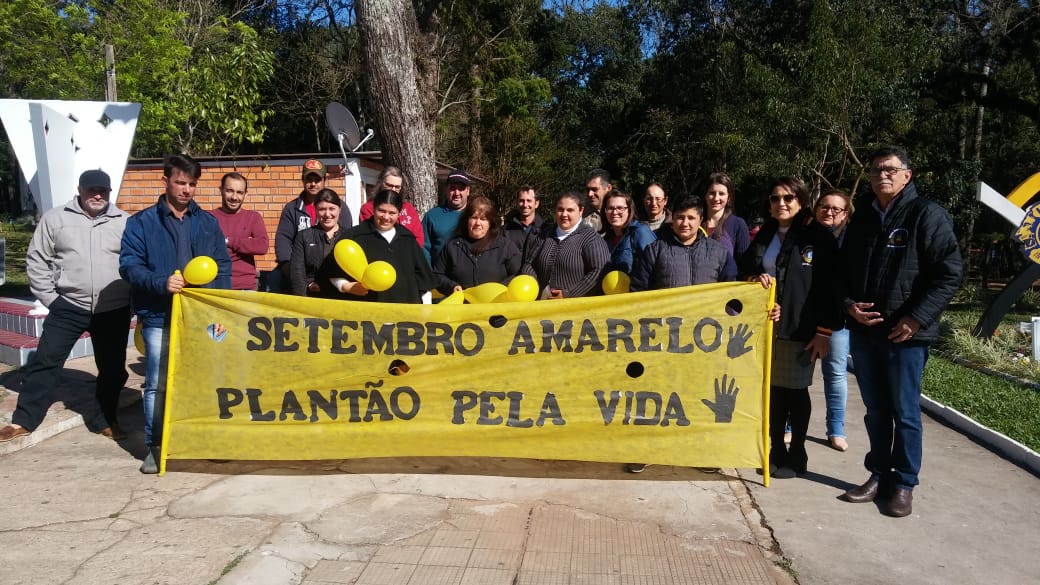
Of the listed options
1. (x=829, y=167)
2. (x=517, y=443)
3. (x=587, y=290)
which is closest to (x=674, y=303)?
(x=587, y=290)

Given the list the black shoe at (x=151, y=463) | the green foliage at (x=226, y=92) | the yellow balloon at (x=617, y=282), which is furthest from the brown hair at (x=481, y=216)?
the green foliage at (x=226, y=92)

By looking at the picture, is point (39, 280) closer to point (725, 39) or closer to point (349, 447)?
point (349, 447)

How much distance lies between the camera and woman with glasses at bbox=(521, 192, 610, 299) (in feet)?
16.5

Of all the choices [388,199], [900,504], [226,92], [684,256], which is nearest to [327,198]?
[388,199]

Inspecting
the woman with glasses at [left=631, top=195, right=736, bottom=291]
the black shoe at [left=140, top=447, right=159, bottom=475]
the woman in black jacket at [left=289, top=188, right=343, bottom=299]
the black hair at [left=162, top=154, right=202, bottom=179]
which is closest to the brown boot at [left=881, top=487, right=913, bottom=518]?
the woman with glasses at [left=631, top=195, right=736, bottom=291]

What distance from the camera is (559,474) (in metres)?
4.59

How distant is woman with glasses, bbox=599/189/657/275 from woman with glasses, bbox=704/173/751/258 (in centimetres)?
53

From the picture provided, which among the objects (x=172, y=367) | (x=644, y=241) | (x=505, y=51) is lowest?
(x=172, y=367)

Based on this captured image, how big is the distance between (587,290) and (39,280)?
11.6ft

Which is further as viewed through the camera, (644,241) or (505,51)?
(505,51)

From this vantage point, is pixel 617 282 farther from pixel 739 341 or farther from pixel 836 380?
pixel 836 380

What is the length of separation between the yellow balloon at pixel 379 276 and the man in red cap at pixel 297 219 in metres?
1.47

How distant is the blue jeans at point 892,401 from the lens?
13.0ft

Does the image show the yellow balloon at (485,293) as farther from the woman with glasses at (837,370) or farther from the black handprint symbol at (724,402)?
the woman with glasses at (837,370)
